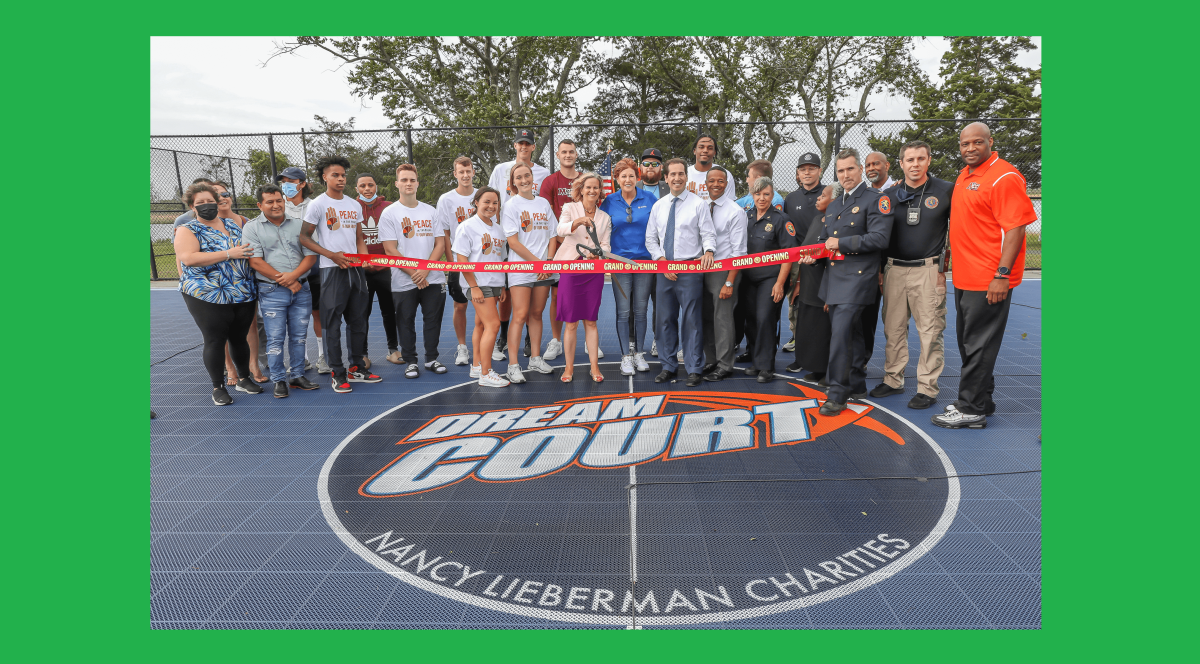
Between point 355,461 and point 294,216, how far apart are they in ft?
8.85

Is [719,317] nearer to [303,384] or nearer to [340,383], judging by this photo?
[340,383]

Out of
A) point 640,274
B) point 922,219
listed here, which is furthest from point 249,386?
point 922,219

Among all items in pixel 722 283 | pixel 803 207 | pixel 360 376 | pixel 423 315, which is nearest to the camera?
pixel 722 283

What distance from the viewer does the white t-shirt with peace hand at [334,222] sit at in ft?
16.3

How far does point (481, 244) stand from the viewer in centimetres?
493

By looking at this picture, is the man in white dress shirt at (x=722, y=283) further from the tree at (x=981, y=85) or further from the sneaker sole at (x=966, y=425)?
the tree at (x=981, y=85)

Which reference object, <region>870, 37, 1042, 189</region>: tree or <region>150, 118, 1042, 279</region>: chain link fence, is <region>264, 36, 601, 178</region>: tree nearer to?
<region>150, 118, 1042, 279</region>: chain link fence

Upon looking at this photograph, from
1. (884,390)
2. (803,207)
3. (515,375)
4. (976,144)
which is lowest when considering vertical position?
(884,390)

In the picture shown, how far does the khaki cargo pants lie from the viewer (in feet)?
14.1

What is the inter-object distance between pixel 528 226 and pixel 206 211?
2439mm

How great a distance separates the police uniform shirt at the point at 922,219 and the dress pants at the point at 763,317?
1063 mm

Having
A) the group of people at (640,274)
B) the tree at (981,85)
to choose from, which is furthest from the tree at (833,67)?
the group of people at (640,274)

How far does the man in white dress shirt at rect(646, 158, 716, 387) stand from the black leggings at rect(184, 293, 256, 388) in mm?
3433

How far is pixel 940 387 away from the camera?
4891 millimetres
